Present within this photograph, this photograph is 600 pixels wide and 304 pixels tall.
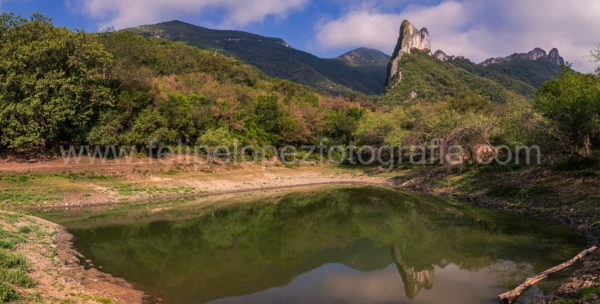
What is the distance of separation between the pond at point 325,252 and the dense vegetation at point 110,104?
17452mm

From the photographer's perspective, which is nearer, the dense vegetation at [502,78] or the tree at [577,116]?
the tree at [577,116]

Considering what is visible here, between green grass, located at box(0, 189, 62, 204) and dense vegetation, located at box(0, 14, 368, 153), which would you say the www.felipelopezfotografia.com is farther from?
green grass, located at box(0, 189, 62, 204)

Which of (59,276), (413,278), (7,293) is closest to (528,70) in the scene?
(413,278)

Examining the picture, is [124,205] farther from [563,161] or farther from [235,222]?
[563,161]

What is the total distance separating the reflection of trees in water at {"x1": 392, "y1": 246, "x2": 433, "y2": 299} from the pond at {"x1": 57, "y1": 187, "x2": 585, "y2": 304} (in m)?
0.03

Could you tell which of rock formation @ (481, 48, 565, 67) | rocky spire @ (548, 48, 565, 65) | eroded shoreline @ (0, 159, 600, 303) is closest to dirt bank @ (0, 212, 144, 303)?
eroded shoreline @ (0, 159, 600, 303)

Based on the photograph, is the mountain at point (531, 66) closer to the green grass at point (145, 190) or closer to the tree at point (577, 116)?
the tree at point (577, 116)

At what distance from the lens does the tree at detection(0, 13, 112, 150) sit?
27969mm

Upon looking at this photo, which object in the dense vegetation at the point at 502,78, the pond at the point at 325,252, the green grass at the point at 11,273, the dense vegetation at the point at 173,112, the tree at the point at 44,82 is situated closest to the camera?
the green grass at the point at 11,273

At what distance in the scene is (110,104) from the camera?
33.3 m

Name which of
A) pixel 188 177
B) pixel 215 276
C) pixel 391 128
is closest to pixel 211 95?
pixel 188 177

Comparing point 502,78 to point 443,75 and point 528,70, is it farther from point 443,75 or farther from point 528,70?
point 528,70

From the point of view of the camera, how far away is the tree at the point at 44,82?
27969mm

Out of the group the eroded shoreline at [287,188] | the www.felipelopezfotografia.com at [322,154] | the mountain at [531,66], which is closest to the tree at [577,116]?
the www.felipelopezfotografia.com at [322,154]
